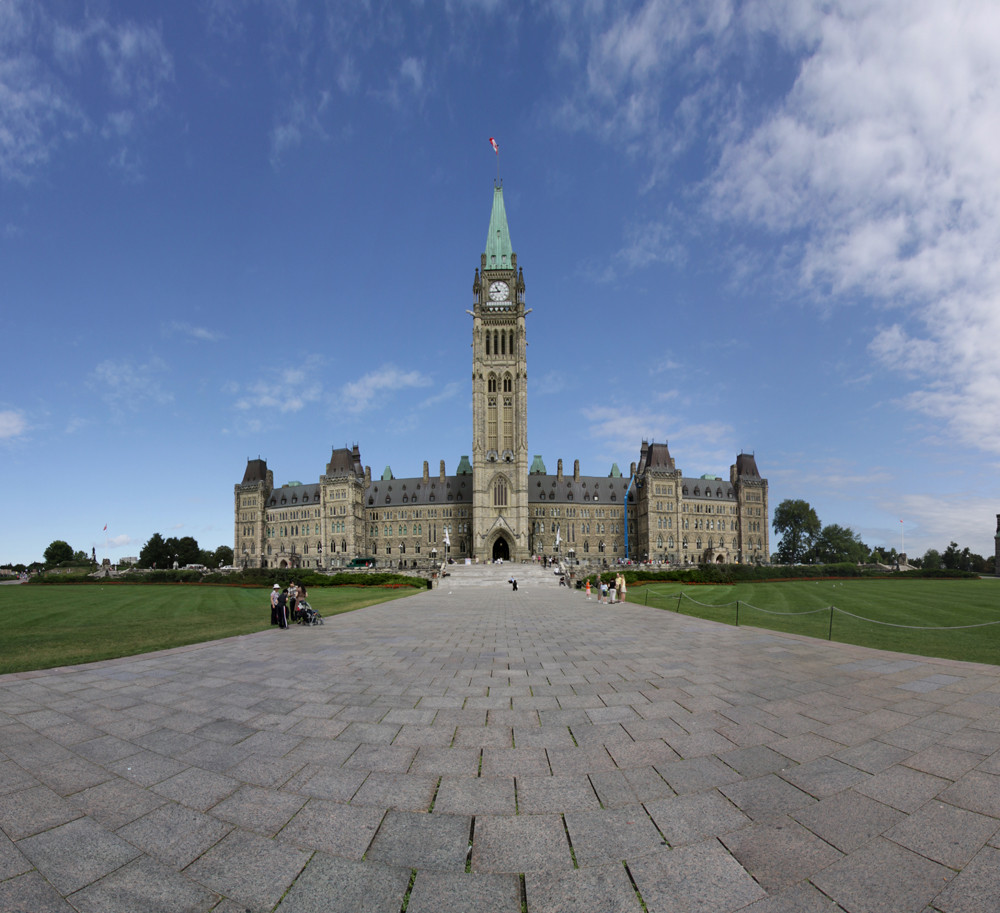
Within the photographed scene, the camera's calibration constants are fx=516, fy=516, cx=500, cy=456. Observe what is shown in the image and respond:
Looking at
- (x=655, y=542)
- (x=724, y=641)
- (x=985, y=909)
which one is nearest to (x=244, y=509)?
(x=655, y=542)

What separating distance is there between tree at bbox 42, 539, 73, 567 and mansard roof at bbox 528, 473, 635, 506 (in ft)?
299

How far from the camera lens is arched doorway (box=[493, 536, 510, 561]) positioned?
90938mm

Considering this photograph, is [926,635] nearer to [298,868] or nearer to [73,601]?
[298,868]

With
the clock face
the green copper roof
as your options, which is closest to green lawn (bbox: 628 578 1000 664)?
the clock face

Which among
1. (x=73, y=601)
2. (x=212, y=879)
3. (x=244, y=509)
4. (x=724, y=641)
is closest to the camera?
(x=212, y=879)

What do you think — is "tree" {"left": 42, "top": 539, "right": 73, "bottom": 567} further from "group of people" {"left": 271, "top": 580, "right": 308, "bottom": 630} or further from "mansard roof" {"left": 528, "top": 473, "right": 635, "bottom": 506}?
"group of people" {"left": 271, "top": 580, "right": 308, "bottom": 630}

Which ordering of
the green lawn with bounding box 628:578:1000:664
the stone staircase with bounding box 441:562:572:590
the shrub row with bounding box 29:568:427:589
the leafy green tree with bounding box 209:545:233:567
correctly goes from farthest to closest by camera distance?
the leafy green tree with bounding box 209:545:233:567
the stone staircase with bounding box 441:562:572:590
the shrub row with bounding box 29:568:427:589
the green lawn with bounding box 628:578:1000:664

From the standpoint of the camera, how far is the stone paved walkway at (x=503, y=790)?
3508 mm

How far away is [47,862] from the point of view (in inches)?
148

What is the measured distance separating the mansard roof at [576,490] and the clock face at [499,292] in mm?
37483

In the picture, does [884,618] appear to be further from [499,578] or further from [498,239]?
[498,239]

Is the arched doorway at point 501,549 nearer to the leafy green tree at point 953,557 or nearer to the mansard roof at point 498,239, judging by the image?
the mansard roof at point 498,239

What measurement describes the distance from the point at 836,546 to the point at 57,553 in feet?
495

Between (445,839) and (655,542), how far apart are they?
9912 centimetres
